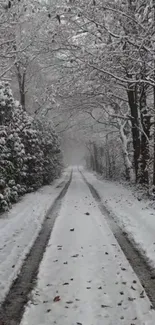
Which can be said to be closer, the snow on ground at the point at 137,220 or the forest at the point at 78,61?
the snow on ground at the point at 137,220

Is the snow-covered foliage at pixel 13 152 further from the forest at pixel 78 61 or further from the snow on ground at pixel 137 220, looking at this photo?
the snow on ground at pixel 137 220

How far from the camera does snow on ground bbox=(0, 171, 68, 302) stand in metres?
6.87

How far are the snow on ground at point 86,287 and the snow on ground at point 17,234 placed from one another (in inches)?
22.2

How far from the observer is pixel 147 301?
5.24 metres

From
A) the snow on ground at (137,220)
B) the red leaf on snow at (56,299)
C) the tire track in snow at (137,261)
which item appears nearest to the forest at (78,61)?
the snow on ground at (137,220)

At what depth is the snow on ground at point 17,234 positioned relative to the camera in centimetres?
687

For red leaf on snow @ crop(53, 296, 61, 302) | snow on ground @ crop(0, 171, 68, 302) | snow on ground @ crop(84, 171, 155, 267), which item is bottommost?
snow on ground @ crop(0, 171, 68, 302)

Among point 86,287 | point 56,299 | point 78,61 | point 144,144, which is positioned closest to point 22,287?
point 56,299

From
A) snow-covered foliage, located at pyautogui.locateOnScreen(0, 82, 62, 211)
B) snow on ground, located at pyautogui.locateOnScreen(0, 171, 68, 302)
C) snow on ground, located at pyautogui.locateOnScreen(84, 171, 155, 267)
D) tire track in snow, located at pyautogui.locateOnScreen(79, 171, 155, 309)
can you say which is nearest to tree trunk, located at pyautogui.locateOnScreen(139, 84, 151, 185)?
snow on ground, located at pyautogui.locateOnScreen(84, 171, 155, 267)

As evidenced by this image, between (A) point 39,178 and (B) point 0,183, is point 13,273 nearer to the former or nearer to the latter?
(B) point 0,183

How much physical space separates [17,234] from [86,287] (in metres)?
4.84

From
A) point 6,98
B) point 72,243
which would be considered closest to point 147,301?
point 72,243

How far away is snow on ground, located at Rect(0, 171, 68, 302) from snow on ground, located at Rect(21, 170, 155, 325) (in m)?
0.56

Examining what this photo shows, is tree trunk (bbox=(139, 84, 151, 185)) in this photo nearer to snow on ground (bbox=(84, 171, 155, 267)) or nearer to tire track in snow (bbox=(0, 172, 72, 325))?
snow on ground (bbox=(84, 171, 155, 267))
